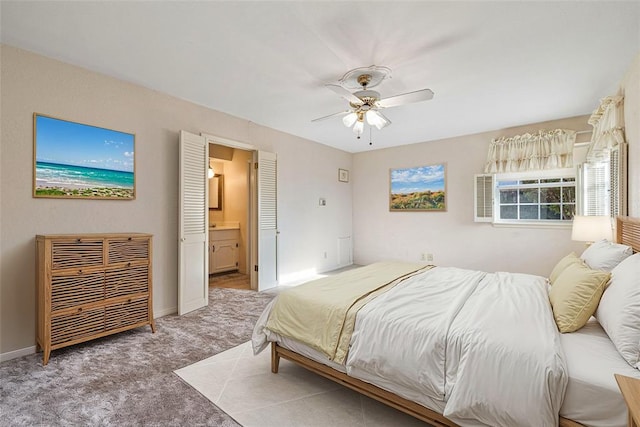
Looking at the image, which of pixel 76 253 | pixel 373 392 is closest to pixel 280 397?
pixel 373 392

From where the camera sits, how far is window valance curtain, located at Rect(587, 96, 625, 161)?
8.97 feet

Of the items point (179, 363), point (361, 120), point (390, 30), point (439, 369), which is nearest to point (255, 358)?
point (179, 363)

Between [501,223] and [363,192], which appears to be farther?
[363,192]

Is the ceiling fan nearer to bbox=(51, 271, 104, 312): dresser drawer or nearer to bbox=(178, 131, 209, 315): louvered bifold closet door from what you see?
bbox=(178, 131, 209, 315): louvered bifold closet door

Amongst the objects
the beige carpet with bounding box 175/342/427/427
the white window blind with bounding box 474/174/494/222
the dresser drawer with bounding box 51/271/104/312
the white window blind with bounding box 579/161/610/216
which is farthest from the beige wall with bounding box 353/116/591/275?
the dresser drawer with bounding box 51/271/104/312

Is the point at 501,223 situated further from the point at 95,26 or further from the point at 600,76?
the point at 95,26

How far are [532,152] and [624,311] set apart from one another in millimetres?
Answer: 3718

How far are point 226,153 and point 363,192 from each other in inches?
117

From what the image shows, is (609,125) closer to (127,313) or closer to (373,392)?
(373,392)

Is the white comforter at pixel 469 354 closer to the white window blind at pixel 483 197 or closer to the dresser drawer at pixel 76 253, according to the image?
the dresser drawer at pixel 76 253

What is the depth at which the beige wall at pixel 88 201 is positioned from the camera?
2.43 metres

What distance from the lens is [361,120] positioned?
3094mm

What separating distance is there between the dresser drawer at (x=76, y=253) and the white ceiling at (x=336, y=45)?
165 cm

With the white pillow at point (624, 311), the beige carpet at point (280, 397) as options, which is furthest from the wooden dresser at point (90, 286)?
the white pillow at point (624, 311)
